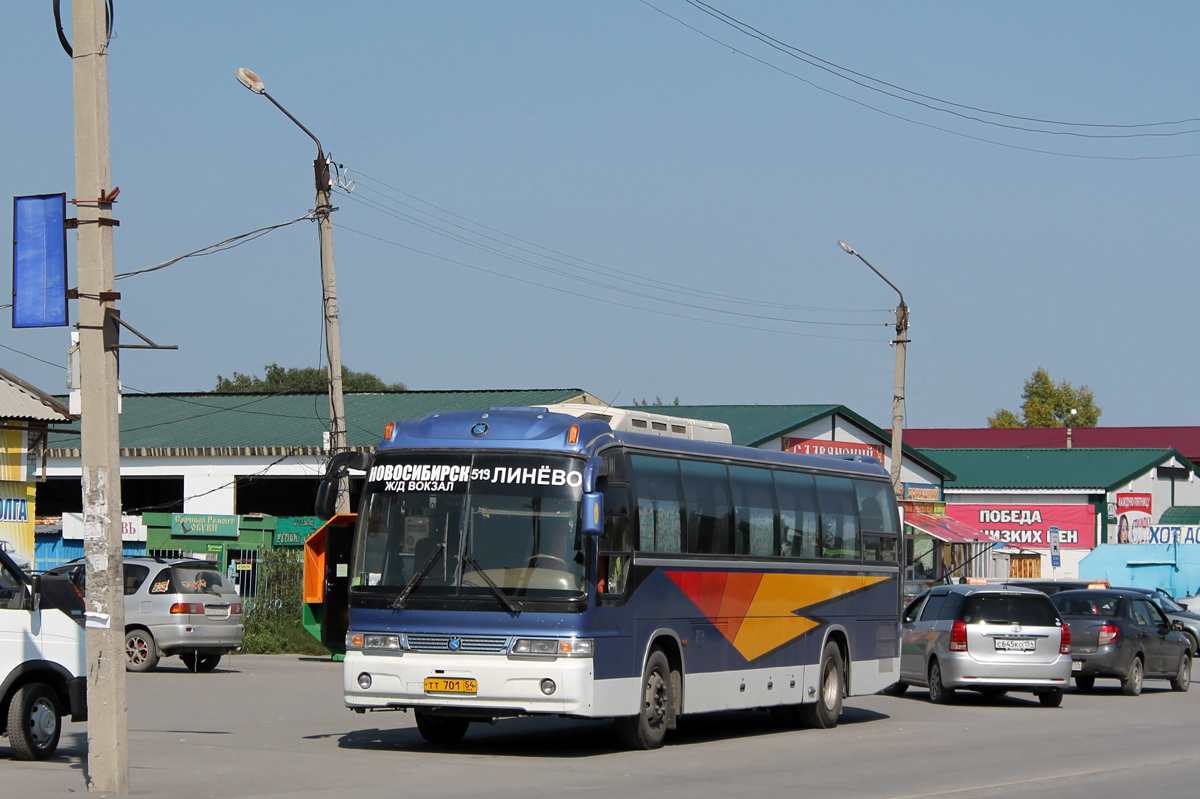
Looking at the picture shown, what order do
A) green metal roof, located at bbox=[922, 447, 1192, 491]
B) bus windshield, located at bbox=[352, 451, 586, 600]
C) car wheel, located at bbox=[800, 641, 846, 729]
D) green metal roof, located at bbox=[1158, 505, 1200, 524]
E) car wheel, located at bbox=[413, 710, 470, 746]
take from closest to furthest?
1. bus windshield, located at bbox=[352, 451, 586, 600]
2. car wheel, located at bbox=[413, 710, 470, 746]
3. car wheel, located at bbox=[800, 641, 846, 729]
4. green metal roof, located at bbox=[922, 447, 1192, 491]
5. green metal roof, located at bbox=[1158, 505, 1200, 524]

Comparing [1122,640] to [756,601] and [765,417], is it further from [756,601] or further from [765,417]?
[765,417]

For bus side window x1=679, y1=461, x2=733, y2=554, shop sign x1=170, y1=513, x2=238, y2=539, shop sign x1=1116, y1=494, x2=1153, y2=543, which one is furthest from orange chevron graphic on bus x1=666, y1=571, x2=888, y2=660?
shop sign x1=1116, y1=494, x2=1153, y2=543

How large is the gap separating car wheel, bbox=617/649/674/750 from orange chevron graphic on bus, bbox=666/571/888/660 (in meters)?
0.87

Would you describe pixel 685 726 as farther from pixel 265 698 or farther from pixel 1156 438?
pixel 1156 438

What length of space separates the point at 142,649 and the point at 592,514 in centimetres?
1345

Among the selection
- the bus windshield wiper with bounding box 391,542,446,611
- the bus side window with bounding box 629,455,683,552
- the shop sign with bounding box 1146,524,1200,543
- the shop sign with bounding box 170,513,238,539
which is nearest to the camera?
the bus windshield wiper with bounding box 391,542,446,611

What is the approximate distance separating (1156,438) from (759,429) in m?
59.1

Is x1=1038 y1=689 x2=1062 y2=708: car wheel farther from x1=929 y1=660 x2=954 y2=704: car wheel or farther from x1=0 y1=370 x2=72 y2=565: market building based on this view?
Answer: x1=0 y1=370 x2=72 y2=565: market building

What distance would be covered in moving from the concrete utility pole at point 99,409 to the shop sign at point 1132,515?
174 feet

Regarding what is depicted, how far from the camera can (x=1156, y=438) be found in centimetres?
9638

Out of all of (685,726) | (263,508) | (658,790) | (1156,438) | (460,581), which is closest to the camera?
(658,790)

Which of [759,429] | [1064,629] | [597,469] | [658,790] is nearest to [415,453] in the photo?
[597,469]

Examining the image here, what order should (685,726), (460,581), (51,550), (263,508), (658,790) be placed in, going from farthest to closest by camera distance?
(263,508) < (51,550) < (685,726) < (460,581) < (658,790)

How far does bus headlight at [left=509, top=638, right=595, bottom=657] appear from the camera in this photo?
1341 centimetres
